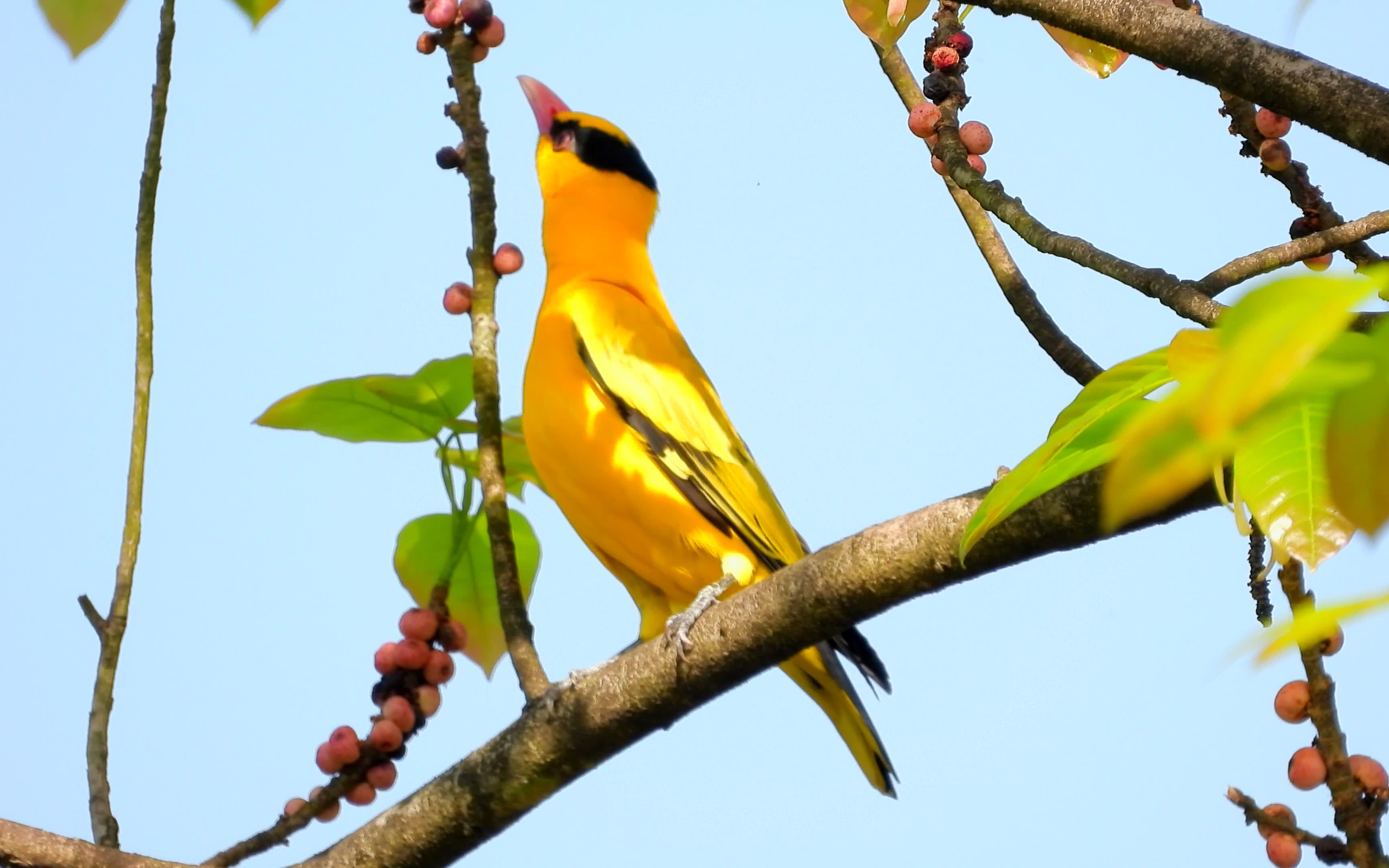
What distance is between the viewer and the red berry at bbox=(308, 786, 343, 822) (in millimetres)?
A: 2385

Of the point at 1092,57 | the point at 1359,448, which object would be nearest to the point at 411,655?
the point at 1092,57

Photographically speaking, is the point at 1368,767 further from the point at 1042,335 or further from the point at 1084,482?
the point at 1042,335

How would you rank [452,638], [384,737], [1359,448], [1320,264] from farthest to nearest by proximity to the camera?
1. [452,638]
2. [384,737]
3. [1320,264]
4. [1359,448]

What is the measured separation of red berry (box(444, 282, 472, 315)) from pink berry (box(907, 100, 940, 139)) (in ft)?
3.03

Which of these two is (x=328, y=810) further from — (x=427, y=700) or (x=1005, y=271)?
(x=1005, y=271)

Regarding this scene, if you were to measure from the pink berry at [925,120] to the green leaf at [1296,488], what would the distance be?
1676mm

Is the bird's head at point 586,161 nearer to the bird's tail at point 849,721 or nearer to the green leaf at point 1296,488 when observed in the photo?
the bird's tail at point 849,721

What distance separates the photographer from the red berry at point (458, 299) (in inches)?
108

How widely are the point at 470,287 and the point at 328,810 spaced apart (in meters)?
1.04

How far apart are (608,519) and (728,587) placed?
0.38m

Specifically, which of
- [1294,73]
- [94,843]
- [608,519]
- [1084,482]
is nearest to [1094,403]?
[1084,482]

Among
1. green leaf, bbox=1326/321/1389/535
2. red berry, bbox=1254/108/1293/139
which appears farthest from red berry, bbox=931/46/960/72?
green leaf, bbox=1326/321/1389/535

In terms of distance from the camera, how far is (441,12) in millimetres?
2676

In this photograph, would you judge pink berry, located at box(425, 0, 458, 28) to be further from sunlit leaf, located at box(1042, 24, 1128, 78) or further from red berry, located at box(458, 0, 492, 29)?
sunlit leaf, located at box(1042, 24, 1128, 78)
